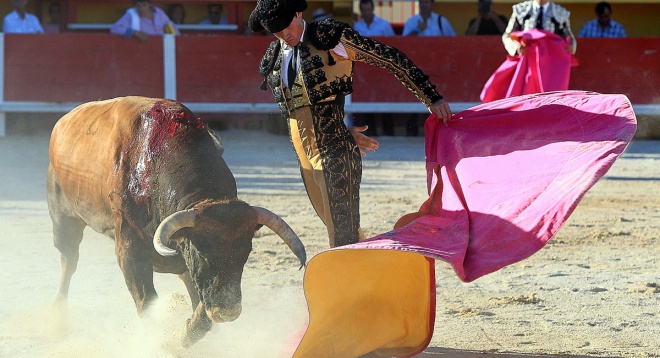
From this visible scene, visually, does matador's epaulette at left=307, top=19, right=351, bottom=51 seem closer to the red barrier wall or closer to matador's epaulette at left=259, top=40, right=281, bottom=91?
matador's epaulette at left=259, top=40, right=281, bottom=91

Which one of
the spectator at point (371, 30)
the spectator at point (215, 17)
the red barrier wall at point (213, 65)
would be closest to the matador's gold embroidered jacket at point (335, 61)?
the spectator at point (371, 30)

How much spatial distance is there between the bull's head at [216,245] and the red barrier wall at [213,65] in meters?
6.57

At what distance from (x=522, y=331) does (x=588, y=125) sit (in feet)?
2.35

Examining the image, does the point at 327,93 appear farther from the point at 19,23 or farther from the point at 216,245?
the point at 19,23

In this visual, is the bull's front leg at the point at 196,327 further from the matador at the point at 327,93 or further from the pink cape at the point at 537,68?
the pink cape at the point at 537,68

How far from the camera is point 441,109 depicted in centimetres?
302

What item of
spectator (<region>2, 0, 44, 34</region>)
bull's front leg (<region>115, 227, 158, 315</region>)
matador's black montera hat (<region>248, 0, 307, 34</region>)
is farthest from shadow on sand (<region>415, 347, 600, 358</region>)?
spectator (<region>2, 0, 44, 34</region>)

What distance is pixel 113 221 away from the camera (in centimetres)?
321

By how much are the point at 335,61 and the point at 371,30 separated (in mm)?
6657

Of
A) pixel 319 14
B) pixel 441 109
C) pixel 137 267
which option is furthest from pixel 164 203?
pixel 319 14

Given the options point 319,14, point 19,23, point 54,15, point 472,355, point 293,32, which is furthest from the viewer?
point 54,15

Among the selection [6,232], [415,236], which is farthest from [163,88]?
[415,236]

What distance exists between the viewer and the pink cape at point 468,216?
2.63 metres

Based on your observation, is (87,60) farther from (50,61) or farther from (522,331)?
(522,331)
